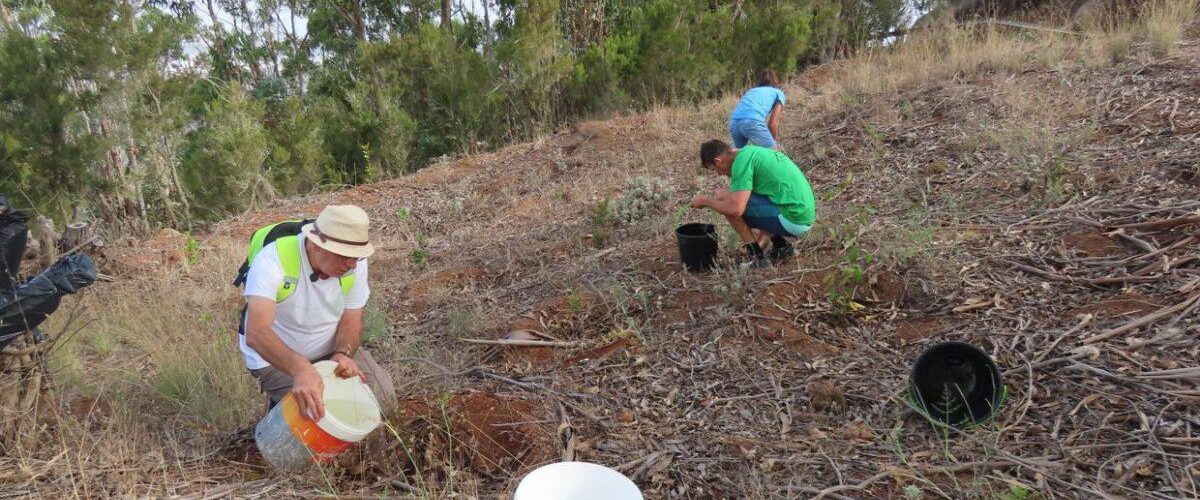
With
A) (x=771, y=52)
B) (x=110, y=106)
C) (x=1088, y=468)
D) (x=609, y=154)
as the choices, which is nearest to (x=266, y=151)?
(x=110, y=106)

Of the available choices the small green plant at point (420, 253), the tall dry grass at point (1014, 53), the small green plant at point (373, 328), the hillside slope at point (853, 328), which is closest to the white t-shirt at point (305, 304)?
the hillside slope at point (853, 328)

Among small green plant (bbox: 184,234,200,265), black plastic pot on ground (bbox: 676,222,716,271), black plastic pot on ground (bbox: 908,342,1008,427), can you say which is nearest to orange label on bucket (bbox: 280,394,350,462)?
black plastic pot on ground (bbox: 908,342,1008,427)

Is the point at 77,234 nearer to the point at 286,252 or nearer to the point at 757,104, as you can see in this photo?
the point at 286,252

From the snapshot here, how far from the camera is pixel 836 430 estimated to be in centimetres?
279

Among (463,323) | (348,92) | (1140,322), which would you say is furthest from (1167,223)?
(348,92)

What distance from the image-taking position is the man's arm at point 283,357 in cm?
245

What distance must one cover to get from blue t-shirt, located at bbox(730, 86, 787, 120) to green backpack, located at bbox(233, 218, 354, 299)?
11.9ft

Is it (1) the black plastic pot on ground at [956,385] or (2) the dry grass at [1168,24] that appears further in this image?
(2) the dry grass at [1168,24]

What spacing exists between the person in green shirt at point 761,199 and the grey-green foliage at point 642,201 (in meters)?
1.45

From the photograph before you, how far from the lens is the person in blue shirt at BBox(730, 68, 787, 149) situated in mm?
5590

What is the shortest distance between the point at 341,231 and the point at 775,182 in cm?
250

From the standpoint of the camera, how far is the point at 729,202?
4.13 metres

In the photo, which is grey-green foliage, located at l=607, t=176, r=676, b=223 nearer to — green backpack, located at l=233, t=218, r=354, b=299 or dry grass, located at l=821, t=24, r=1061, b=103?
dry grass, located at l=821, t=24, r=1061, b=103

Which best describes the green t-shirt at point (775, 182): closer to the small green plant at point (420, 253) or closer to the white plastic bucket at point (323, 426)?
the white plastic bucket at point (323, 426)
